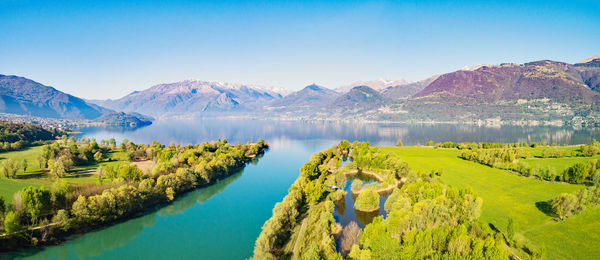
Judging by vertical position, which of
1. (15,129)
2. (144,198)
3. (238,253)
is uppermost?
(15,129)

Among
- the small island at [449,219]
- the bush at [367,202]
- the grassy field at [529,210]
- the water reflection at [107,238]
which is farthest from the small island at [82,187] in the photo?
the grassy field at [529,210]

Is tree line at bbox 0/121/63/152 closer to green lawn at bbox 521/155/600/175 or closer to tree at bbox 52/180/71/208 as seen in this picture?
tree at bbox 52/180/71/208

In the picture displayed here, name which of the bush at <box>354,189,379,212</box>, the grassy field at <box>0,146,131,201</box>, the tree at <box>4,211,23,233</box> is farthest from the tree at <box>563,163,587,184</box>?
the grassy field at <box>0,146,131,201</box>

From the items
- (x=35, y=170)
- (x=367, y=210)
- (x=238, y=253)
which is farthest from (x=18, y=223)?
(x=367, y=210)

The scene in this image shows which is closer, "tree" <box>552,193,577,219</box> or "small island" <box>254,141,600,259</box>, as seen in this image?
"small island" <box>254,141,600,259</box>

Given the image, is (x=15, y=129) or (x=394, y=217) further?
(x=15, y=129)

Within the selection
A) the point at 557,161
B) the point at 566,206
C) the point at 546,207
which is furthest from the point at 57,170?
the point at 557,161

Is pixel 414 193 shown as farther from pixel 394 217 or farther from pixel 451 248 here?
pixel 451 248
